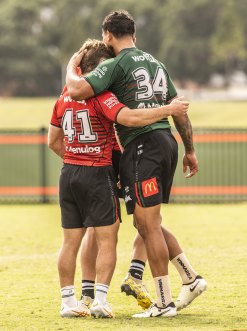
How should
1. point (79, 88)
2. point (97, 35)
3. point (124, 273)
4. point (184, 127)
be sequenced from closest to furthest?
point (79, 88) → point (184, 127) → point (124, 273) → point (97, 35)

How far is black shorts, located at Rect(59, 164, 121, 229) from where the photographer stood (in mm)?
8430

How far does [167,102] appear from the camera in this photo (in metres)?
8.68

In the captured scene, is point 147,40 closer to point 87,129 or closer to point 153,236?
point 87,129

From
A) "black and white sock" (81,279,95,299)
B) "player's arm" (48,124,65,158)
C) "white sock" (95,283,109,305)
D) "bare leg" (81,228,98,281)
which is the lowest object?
"black and white sock" (81,279,95,299)

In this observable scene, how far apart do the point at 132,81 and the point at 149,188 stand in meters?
0.78

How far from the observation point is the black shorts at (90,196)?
27.7 ft

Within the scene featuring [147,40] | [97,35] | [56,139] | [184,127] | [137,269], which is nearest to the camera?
[184,127]

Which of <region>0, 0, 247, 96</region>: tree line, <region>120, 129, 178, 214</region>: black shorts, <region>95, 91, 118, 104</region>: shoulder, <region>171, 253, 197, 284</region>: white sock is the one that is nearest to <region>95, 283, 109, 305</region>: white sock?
<region>120, 129, 178, 214</region>: black shorts

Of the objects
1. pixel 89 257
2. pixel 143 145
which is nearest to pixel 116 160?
pixel 143 145

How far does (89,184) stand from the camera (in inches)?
332

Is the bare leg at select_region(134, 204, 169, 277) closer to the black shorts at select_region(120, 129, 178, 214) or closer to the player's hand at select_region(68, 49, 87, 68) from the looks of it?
the black shorts at select_region(120, 129, 178, 214)

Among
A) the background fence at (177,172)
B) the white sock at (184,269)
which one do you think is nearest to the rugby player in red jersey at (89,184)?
the white sock at (184,269)

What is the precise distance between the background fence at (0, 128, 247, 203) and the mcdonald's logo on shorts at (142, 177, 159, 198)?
13.4m

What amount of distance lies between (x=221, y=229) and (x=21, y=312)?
7.08 m
